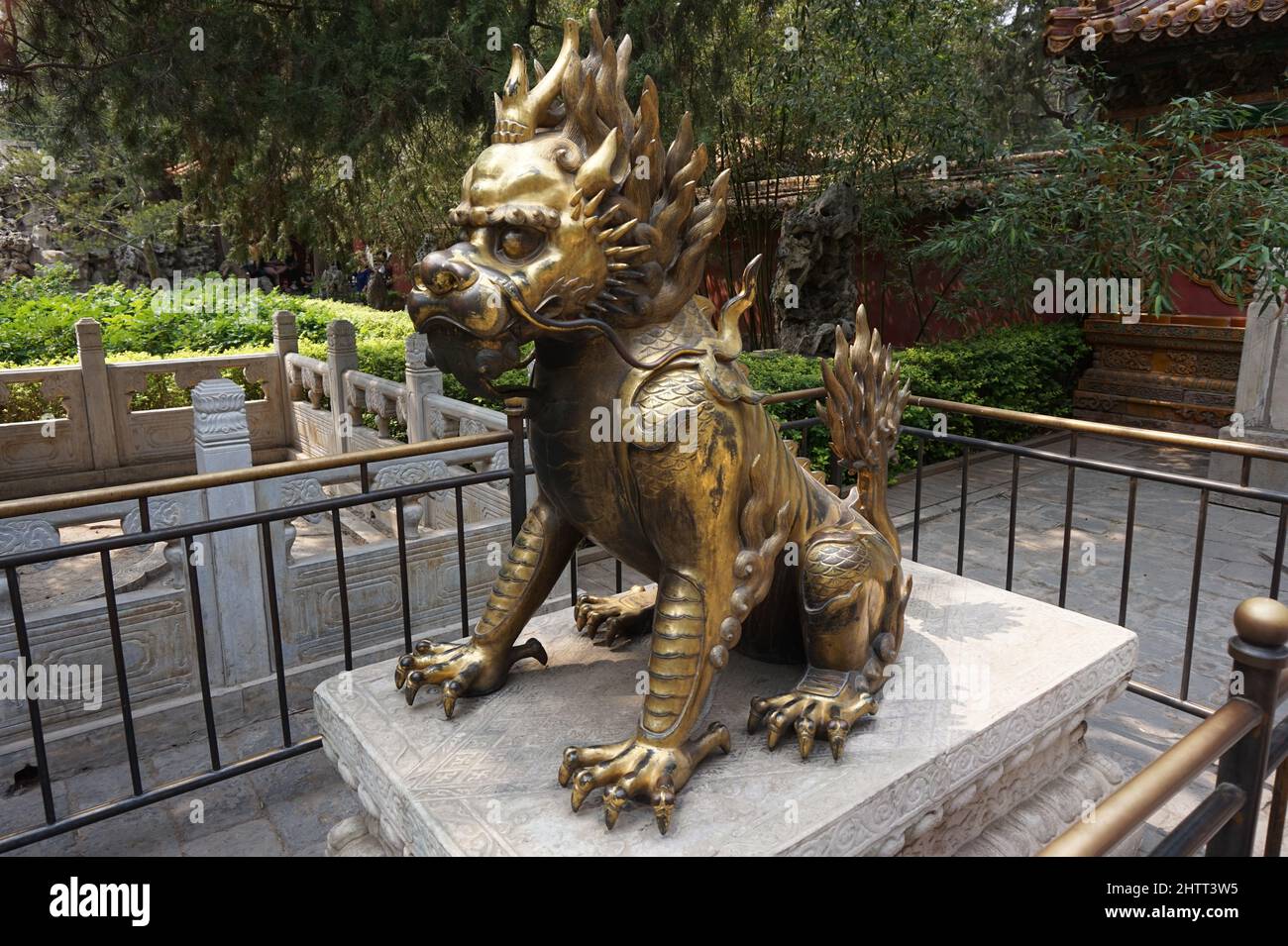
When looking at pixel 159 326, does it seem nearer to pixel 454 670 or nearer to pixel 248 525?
pixel 248 525

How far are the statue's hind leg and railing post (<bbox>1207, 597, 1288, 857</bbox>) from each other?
0.76m

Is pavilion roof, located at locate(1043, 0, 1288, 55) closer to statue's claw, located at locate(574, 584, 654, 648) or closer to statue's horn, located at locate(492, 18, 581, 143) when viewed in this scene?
statue's claw, located at locate(574, 584, 654, 648)

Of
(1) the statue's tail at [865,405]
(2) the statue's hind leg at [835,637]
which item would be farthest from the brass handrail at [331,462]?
(2) the statue's hind leg at [835,637]

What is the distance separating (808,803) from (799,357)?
6.65 m

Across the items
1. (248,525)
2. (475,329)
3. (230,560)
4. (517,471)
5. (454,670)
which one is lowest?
(230,560)

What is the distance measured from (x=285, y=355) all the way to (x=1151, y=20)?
8628 millimetres

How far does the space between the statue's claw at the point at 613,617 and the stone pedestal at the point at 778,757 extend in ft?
0.15

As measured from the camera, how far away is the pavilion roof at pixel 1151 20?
7008 mm

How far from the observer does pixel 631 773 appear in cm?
171

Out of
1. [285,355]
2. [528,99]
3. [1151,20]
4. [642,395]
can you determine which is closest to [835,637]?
[642,395]

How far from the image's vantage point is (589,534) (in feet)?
6.32

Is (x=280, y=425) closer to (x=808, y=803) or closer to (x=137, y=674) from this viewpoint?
(x=137, y=674)

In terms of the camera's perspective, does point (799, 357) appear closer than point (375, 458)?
No
